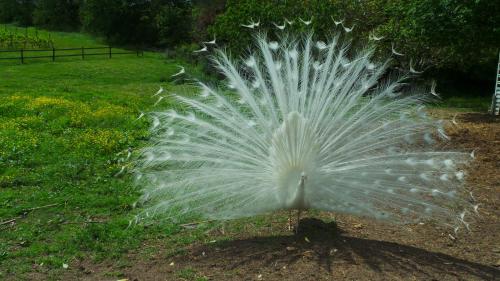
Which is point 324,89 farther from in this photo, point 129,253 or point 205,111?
point 129,253

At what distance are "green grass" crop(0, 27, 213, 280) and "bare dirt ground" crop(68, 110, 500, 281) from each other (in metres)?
0.45

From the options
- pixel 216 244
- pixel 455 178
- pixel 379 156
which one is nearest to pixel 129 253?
pixel 216 244

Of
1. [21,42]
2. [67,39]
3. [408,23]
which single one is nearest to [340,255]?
[408,23]

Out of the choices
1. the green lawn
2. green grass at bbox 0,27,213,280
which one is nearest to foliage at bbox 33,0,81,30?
green grass at bbox 0,27,213,280

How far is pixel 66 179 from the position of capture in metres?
7.80

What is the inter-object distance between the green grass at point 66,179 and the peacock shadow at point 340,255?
2.50 ft

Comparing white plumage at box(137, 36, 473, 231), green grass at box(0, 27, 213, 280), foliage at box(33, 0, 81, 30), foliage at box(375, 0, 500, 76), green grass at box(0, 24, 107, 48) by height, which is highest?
foliage at box(33, 0, 81, 30)

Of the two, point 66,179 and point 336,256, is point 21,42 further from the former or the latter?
point 336,256

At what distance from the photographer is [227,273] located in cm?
486

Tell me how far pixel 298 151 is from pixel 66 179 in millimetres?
4148

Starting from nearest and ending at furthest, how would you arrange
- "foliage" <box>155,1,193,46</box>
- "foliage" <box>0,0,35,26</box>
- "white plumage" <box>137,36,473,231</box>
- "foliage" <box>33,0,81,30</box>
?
"white plumage" <box>137,36,473,231</box>
"foliage" <box>155,1,193,46</box>
"foliage" <box>33,0,81,30</box>
"foliage" <box>0,0,35,26</box>

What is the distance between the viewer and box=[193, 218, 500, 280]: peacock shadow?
4953 millimetres

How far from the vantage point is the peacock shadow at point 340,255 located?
195 inches

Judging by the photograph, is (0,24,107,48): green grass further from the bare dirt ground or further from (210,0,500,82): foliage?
the bare dirt ground
